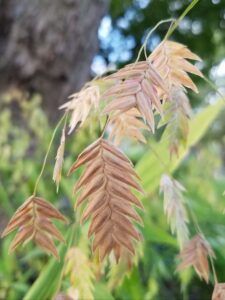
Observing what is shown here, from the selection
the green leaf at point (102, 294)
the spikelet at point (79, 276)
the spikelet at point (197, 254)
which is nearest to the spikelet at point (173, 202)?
the spikelet at point (197, 254)

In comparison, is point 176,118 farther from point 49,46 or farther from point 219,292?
point 49,46

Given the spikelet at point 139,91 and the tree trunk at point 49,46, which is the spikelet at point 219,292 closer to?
the spikelet at point 139,91

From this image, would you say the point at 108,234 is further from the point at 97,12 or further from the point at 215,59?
the point at 215,59

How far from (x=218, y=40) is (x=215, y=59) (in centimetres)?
17

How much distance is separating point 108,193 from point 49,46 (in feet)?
5.99

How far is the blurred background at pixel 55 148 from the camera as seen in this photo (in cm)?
125

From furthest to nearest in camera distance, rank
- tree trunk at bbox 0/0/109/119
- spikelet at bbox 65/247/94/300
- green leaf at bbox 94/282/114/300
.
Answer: tree trunk at bbox 0/0/109/119 < green leaf at bbox 94/282/114/300 < spikelet at bbox 65/247/94/300

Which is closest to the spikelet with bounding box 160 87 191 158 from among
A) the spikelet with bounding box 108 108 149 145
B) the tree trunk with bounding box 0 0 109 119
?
the spikelet with bounding box 108 108 149 145

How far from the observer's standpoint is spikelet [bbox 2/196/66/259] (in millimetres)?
483

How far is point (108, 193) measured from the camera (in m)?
0.41

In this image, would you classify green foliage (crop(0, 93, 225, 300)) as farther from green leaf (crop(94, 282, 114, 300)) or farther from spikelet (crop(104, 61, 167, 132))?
spikelet (crop(104, 61, 167, 132))

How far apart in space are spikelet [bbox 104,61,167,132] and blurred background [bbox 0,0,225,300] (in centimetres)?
40

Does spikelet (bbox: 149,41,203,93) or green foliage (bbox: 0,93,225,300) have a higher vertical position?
spikelet (bbox: 149,41,203,93)

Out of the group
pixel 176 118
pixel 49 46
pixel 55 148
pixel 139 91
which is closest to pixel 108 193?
pixel 139 91
